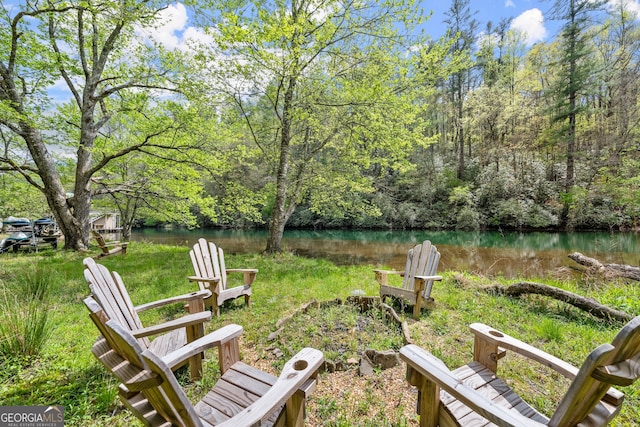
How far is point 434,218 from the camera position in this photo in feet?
65.8

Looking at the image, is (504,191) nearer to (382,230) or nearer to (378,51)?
(382,230)

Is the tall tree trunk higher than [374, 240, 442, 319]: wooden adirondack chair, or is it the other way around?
the tall tree trunk

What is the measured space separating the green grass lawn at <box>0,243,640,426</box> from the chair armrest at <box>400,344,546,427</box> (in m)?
0.71

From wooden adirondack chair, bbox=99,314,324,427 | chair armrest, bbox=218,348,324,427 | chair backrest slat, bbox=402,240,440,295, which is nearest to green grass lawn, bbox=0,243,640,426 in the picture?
chair backrest slat, bbox=402,240,440,295

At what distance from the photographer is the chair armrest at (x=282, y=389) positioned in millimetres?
1094

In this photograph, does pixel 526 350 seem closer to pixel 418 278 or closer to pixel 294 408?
pixel 294 408

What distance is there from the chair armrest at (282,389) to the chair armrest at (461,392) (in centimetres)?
54

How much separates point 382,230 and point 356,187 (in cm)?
1274

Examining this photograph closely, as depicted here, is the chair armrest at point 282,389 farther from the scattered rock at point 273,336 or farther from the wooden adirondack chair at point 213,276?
the wooden adirondack chair at point 213,276

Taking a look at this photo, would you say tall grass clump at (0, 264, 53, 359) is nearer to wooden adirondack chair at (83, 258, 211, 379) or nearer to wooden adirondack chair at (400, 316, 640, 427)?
wooden adirondack chair at (83, 258, 211, 379)

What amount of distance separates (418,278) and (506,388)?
1788 mm

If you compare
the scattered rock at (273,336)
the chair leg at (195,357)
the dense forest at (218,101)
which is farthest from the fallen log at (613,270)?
the chair leg at (195,357)

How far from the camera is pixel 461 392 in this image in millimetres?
1221

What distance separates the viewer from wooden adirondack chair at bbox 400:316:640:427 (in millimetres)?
970
